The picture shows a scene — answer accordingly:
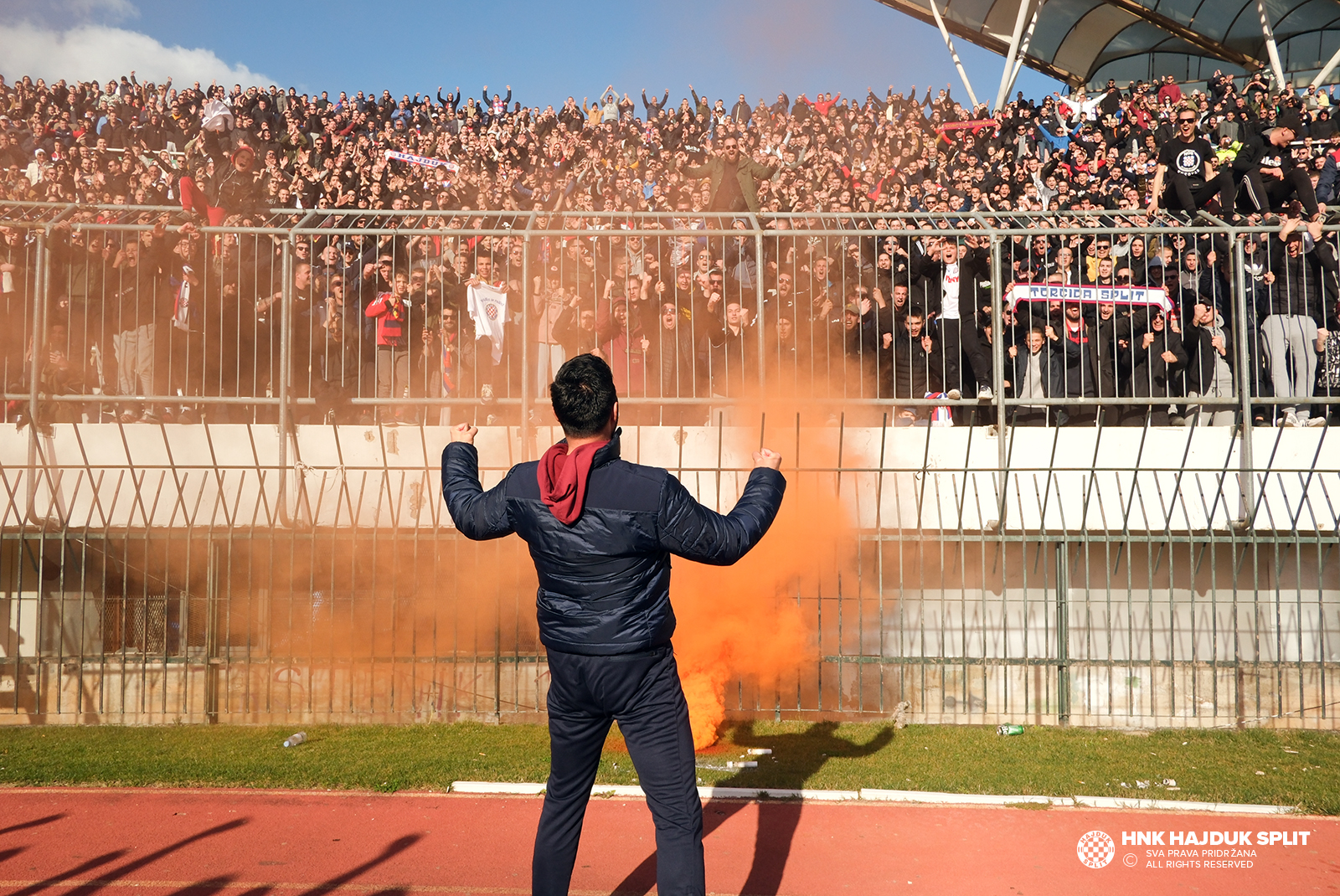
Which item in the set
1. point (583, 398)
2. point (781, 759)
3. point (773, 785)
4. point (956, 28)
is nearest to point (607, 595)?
point (583, 398)

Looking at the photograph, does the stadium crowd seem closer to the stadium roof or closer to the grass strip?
the grass strip

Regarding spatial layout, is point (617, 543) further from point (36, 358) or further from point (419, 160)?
point (419, 160)

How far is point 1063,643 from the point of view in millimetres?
7934

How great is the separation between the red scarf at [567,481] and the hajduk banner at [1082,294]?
6.16 metres

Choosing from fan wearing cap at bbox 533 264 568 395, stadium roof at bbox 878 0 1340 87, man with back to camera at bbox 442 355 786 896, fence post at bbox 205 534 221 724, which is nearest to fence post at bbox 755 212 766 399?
fan wearing cap at bbox 533 264 568 395

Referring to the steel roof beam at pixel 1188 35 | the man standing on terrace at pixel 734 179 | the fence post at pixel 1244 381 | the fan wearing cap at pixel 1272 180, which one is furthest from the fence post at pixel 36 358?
the steel roof beam at pixel 1188 35

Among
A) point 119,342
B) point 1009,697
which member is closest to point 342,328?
point 119,342

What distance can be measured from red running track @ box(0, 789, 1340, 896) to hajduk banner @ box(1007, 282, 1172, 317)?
14.3 feet

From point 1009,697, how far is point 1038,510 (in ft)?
4.94

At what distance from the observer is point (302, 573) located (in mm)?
8133

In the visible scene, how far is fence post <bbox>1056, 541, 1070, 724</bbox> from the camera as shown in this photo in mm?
7891

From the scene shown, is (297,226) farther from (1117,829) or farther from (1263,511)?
(1263,511)

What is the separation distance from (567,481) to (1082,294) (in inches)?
261

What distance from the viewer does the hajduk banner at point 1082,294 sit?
859 cm
